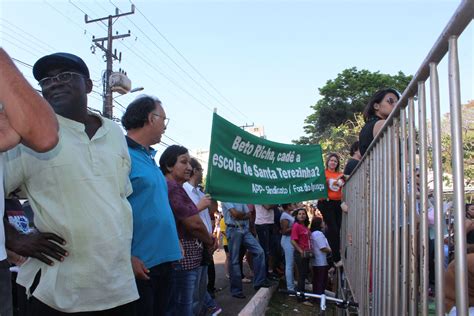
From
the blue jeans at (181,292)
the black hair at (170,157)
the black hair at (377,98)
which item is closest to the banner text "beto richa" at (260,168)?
the black hair at (170,157)

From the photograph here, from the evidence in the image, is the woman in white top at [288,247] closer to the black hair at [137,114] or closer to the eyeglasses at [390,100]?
the eyeglasses at [390,100]

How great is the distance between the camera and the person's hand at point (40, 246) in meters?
1.68

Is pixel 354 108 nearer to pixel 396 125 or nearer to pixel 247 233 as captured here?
pixel 247 233

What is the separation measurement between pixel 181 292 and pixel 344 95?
3150 centimetres

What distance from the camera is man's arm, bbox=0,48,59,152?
3.63 ft

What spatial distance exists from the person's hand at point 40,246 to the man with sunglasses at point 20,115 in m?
0.44

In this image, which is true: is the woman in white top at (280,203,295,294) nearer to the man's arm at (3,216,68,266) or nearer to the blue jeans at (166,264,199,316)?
the blue jeans at (166,264,199,316)

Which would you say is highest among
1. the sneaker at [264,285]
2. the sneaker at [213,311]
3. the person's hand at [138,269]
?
the person's hand at [138,269]

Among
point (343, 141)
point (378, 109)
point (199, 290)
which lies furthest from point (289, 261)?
point (343, 141)

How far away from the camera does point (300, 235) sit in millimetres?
7449

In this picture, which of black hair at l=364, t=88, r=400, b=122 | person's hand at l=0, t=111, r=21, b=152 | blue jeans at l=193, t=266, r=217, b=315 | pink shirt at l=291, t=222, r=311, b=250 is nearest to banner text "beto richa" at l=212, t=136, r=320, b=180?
blue jeans at l=193, t=266, r=217, b=315

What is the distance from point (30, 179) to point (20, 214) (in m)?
2.07

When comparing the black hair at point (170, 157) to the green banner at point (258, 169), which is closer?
the black hair at point (170, 157)

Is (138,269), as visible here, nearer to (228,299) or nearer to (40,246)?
(40,246)
